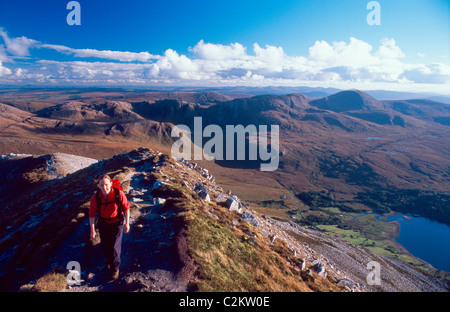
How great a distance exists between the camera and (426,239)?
153 meters

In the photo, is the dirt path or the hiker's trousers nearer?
the hiker's trousers

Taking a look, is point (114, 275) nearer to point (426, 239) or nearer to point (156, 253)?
point (156, 253)

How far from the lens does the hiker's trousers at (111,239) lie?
10.6 metres

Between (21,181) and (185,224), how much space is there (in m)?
52.4

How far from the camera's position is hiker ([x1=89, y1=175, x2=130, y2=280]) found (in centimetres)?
1026

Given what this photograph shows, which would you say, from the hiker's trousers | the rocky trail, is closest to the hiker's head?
the hiker's trousers

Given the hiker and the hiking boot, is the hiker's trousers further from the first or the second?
the hiking boot

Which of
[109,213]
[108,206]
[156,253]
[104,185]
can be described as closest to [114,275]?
[156,253]

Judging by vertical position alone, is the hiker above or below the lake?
above

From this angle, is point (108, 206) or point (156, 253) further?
point (156, 253)

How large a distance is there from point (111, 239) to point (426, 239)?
691 feet

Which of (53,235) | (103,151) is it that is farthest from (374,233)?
(103,151)
